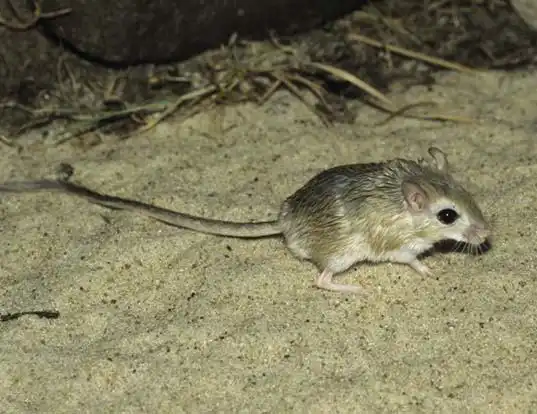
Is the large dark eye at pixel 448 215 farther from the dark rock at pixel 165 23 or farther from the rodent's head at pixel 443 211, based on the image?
the dark rock at pixel 165 23

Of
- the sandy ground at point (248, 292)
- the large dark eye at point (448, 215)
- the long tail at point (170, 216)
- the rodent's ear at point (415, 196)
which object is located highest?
the rodent's ear at point (415, 196)

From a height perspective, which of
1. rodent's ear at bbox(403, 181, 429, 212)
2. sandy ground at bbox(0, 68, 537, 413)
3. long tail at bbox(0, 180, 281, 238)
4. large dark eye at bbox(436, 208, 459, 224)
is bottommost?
sandy ground at bbox(0, 68, 537, 413)

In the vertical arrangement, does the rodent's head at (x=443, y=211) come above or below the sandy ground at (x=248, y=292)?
above

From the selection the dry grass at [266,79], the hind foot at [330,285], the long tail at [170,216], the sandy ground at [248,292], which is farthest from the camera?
the dry grass at [266,79]

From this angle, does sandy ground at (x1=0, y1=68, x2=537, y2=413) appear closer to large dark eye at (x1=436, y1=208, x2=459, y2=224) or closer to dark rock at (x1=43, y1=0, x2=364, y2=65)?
large dark eye at (x1=436, y1=208, x2=459, y2=224)

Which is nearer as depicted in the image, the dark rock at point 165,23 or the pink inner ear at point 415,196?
the pink inner ear at point 415,196

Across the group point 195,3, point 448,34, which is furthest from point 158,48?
point 448,34

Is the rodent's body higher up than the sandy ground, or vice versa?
the rodent's body

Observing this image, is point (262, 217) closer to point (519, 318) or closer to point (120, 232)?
point (120, 232)

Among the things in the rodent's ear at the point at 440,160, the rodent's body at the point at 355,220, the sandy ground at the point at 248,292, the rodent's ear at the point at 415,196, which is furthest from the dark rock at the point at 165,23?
the rodent's ear at the point at 415,196

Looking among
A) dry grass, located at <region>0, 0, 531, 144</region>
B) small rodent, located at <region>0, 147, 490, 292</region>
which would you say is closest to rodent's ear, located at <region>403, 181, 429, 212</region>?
small rodent, located at <region>0, 147, 490, 292</region>
